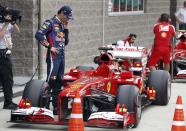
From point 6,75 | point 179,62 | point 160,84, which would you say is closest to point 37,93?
point 6,75

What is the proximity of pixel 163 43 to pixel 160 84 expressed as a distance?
420cm

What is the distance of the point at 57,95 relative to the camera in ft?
39.7

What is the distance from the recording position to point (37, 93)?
38.2ft

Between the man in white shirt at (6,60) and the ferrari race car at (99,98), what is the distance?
1.11 meters

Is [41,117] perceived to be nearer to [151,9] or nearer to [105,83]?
[105,83]

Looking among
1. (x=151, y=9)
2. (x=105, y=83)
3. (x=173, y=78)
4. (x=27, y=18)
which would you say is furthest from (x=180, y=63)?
(x=151, y=9)

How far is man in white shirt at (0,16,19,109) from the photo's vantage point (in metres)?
12.9

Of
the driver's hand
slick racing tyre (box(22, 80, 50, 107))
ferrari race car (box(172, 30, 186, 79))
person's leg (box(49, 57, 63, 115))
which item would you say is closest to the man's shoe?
person's leg (box(49, 57, 63, 115))

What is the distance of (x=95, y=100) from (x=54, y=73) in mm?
1070

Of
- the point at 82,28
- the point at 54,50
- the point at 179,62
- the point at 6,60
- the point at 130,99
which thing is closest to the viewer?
the point at 130,99

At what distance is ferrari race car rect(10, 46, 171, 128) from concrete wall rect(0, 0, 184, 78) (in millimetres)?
3907

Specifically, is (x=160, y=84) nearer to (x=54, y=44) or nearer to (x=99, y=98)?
(x=99, y=98)

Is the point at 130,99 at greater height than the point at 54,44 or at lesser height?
lesser

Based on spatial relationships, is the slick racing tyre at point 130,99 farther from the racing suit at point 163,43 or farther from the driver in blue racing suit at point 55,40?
the racing suit at point 163,43
